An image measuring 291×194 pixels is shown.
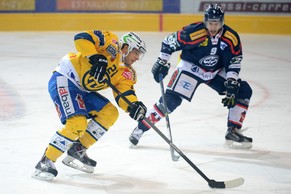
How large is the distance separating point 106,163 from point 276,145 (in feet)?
4.55

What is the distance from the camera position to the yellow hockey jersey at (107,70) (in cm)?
453

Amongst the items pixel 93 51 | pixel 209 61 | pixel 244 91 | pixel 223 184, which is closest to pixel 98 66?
pixel 93 51

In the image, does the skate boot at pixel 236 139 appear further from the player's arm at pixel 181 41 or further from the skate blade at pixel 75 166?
the skate blade at pixel 75 166

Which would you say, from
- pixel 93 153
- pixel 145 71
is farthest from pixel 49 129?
pixel 145 71

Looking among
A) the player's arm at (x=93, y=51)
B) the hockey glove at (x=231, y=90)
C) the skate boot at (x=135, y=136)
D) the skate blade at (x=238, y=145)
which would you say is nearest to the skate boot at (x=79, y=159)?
the player's arm at (x=93, y=51)

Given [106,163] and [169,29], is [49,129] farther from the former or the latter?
[169,29]

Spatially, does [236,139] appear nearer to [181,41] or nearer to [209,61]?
[209,61]

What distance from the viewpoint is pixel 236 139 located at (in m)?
5.51

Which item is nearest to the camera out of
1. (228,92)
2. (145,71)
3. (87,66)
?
(87,66)

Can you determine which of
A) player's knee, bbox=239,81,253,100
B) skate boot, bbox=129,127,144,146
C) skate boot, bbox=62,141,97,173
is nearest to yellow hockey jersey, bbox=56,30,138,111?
skate boot, bbox=62,141,97,173

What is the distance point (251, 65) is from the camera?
9008 millimetres

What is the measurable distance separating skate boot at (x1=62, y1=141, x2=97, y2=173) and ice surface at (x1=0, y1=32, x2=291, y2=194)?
54 mm

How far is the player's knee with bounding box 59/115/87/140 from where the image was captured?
14.6ft

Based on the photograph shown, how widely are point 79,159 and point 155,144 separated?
99cm
